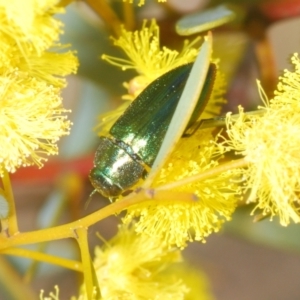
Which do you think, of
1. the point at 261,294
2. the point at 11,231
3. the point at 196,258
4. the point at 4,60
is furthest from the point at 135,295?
the point at 261,294

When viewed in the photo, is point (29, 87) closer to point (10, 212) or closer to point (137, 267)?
point (10, 212)

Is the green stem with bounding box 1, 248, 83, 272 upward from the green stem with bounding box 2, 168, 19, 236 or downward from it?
downward

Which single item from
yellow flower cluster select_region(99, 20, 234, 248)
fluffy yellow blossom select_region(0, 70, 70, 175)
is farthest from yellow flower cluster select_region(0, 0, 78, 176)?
yellow flower cluster select_region(99, 20, 234, 248)

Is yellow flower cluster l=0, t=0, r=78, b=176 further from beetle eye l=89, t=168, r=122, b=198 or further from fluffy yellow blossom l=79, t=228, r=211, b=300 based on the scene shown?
fluffy yellow blossom l=79, t=228, r=211, b=300

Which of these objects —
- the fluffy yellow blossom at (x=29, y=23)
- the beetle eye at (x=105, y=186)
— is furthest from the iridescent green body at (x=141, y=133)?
the fluffy yellow blossom at (x=29, y=23)

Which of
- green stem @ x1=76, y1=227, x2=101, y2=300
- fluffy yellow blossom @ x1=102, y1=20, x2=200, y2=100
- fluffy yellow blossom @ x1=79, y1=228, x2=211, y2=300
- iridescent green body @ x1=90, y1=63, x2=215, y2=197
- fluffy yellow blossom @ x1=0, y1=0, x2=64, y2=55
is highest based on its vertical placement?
fluffy yellow blossom @ x1=0, y1=0, x2=64, y2=55

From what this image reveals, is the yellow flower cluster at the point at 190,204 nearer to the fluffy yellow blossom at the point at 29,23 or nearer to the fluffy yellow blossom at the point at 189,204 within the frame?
the fluffy yellow blossom at the point at 189,204

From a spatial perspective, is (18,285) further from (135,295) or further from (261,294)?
(261,294)
